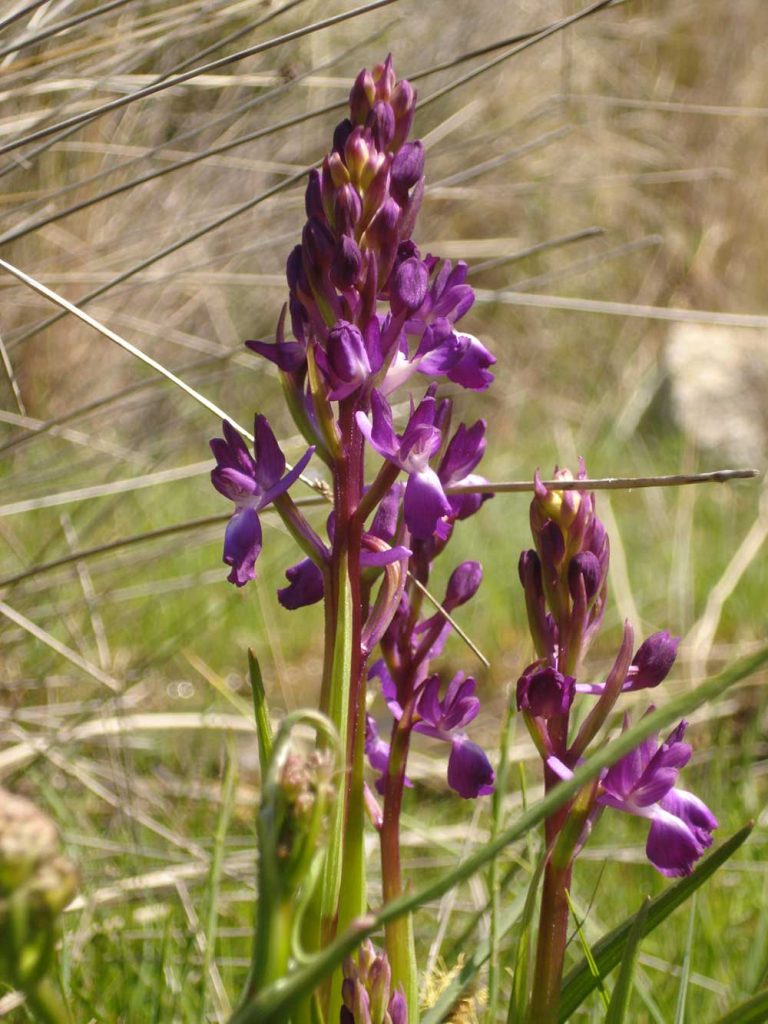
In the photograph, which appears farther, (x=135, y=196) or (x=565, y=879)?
(x=135, y=196)

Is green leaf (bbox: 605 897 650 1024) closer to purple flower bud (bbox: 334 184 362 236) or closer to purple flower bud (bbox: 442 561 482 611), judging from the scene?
purple flower bud (bbox: 442 561 482 611)

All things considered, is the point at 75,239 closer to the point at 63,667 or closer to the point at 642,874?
the point at 63,667

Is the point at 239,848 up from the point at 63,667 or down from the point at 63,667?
down

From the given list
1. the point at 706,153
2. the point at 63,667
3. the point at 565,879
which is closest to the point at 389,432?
the point at 565,879

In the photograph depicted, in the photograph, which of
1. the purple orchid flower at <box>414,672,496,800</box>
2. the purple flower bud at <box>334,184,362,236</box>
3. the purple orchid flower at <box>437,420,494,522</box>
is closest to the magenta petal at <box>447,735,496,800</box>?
the purple orchid flower at <box>414,672,496,800</box>

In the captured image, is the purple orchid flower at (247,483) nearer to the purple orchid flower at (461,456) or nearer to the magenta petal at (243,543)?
the magenta petal at (243,543)


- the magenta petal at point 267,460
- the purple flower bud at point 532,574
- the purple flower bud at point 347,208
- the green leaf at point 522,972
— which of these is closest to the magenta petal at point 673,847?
the green leaf at point 522,972
